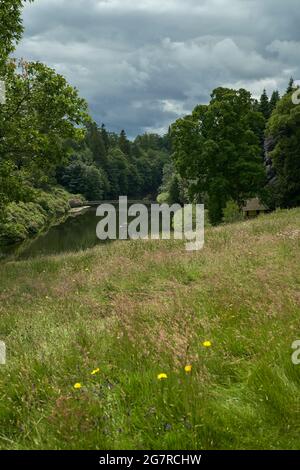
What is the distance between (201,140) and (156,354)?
34294 millimetres

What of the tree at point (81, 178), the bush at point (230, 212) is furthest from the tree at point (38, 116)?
the tree at point (81, 178)

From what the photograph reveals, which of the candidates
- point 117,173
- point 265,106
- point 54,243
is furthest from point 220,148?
point 117,173

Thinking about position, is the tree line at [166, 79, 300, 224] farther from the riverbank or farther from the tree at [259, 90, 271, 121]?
the tree at [259, 90, 271, 121]

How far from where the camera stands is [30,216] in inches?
2304

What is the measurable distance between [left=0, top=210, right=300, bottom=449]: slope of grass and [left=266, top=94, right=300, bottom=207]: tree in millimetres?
36365

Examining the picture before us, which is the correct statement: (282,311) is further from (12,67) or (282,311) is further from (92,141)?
(92,141)

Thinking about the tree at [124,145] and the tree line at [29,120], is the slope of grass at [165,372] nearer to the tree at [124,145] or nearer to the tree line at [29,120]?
the tree line at [29,120]

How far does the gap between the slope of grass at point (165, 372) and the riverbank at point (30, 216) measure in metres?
13.0

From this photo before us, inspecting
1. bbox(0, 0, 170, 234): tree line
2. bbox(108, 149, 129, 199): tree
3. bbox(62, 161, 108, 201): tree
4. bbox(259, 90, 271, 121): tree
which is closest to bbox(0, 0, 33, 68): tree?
bbox(0, 0, 170, 234): tree line

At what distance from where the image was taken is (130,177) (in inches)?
6152

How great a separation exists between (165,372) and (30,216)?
5807 centimetres

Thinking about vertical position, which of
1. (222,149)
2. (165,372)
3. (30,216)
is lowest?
(165,372)

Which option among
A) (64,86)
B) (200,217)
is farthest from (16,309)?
(200,217)

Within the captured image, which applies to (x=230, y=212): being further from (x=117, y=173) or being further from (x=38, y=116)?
(x=117, y=173)
